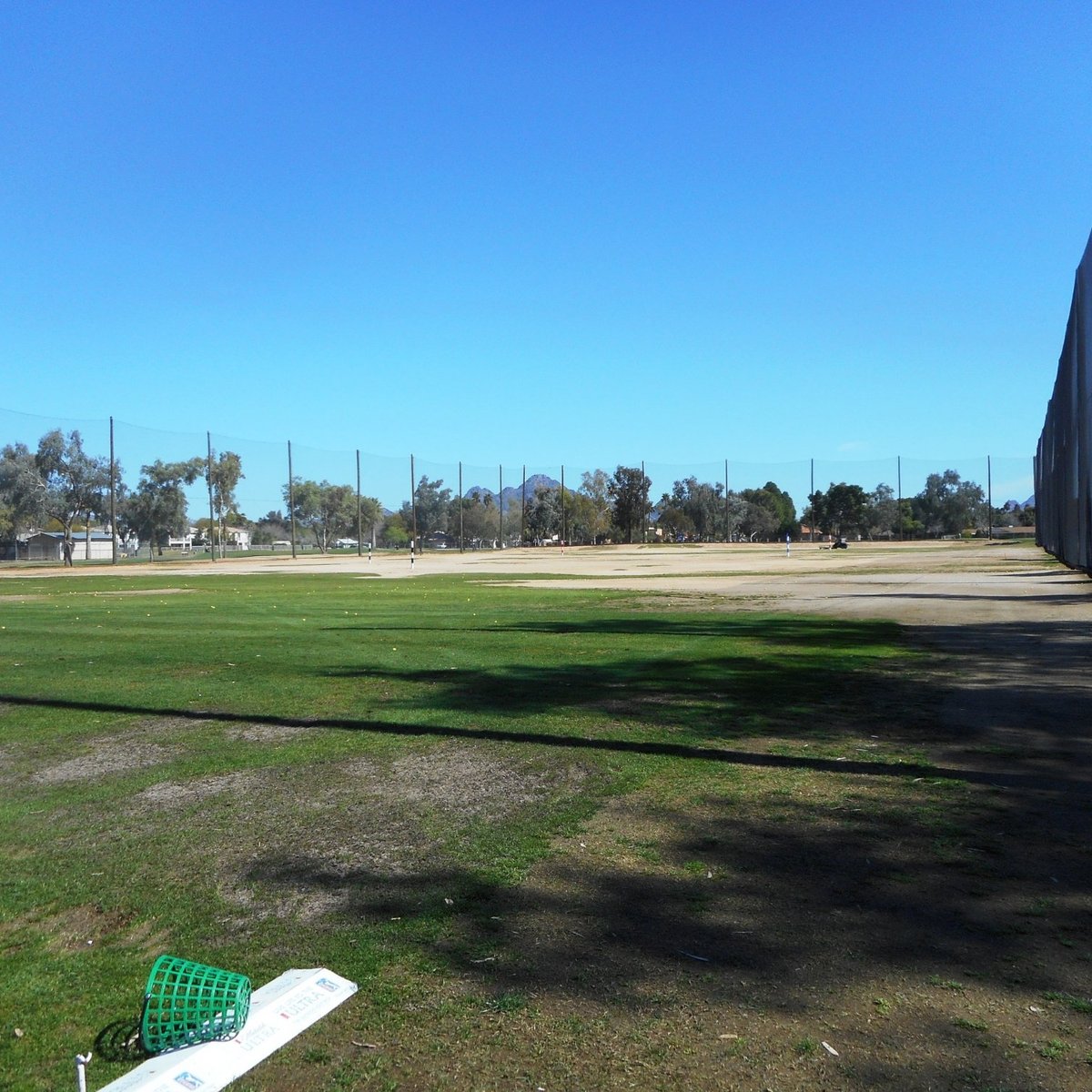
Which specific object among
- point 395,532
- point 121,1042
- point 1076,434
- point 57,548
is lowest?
point 121,1042

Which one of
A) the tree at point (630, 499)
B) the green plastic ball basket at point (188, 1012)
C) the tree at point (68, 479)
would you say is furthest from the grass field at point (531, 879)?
the tree at point (630, 499)

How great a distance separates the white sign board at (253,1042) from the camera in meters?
3.24

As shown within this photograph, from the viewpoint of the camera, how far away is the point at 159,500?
101562 mm

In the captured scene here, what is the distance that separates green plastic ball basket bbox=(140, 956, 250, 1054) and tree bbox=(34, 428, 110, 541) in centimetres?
8617

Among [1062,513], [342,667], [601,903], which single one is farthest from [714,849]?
[1062,513]

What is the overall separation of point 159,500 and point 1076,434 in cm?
9088

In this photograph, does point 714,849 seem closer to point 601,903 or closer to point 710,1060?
point 601,903

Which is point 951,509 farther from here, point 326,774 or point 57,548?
point 326,774

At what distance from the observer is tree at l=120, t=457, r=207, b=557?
101 m

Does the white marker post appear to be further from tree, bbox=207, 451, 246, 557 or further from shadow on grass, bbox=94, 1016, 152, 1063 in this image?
tree, bbox=207, 451, 246, 557

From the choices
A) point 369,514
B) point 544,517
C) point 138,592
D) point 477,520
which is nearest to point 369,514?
point 369,514

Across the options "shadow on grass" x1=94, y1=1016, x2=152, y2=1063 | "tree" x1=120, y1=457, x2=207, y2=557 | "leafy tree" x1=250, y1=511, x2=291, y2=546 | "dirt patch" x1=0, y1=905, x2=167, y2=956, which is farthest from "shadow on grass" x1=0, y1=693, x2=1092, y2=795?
"leafy tree" x1=250, y1=511, x2=291, y2=546

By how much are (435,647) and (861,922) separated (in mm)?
10977

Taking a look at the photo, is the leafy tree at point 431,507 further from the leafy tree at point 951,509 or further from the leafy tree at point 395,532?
the leafy tree at point 951,509
